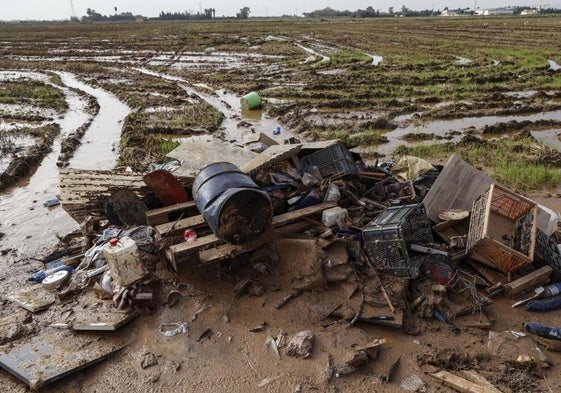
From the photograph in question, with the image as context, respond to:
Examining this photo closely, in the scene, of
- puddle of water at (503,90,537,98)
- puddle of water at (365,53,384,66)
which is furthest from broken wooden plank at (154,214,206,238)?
puddle of water at (365,53,384,66)

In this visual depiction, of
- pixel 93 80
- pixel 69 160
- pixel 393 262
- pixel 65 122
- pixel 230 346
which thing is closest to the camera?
pixel 230 346

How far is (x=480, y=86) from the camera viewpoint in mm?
14758

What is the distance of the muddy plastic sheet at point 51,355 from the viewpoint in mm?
3729

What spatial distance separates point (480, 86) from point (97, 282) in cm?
1460

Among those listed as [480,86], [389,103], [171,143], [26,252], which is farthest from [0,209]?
[480,86]

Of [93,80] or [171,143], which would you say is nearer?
[171,143]

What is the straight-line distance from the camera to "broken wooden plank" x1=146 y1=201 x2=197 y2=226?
17.7 ft

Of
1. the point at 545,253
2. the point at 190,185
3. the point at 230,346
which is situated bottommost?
the point at 230,346

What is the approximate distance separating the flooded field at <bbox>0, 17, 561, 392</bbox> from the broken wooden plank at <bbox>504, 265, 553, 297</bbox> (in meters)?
1.63

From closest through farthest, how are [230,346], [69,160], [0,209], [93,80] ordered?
[230,346] < [0,209] < [69,160] < [93,80]

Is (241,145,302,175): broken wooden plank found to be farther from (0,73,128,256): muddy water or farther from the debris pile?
(0,73,128,256): muddy water

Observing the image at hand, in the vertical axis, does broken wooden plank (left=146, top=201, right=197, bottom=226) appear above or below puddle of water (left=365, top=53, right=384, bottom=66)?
below

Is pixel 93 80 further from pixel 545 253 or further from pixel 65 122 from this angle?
pixel 545 253

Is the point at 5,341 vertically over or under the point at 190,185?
under
